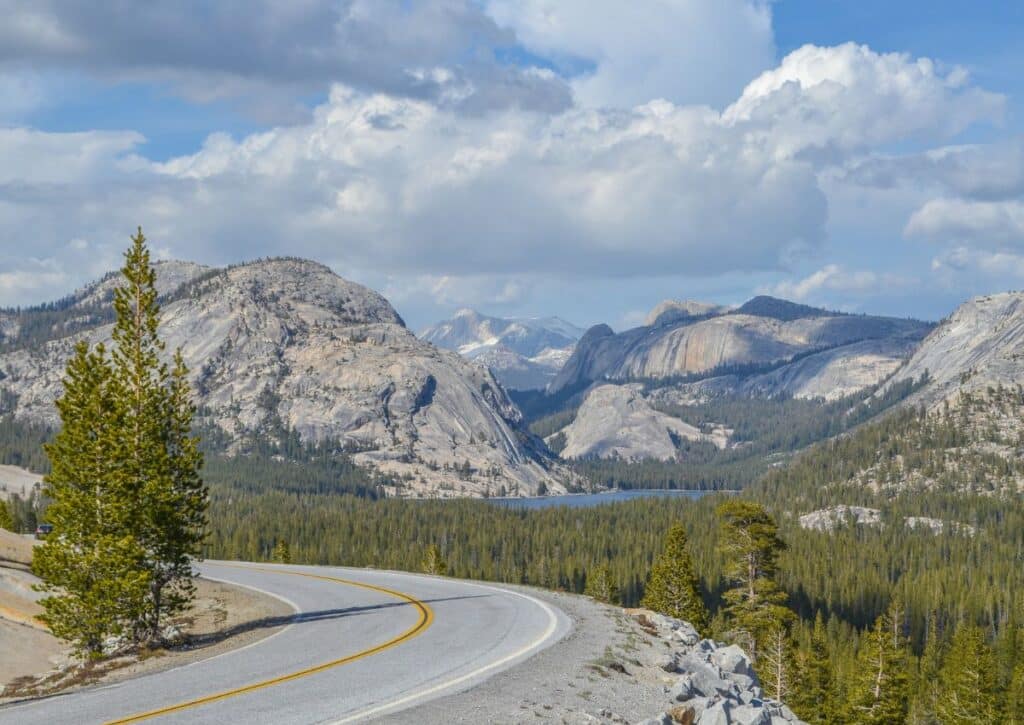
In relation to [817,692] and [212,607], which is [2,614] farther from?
[817,692]

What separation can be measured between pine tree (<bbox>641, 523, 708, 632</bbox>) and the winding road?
39.2m

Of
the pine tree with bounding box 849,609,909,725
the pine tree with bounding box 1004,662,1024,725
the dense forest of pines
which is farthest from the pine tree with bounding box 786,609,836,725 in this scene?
the pine tree with bounding box 1004,662,1024,725

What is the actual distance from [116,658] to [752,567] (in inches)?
1654

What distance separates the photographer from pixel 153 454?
110 feet

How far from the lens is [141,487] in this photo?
107ft

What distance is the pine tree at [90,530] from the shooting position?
31188 millimetres

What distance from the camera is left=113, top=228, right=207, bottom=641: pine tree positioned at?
32625 mm

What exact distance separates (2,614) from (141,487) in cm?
2242

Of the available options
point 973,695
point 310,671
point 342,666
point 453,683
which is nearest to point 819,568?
point 973,695

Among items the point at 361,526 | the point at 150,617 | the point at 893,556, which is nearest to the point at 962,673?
the point at 150,617

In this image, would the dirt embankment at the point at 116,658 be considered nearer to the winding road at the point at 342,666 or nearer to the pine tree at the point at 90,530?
the winding road at the point at 342,666

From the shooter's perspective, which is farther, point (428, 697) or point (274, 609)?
point (274, 609)

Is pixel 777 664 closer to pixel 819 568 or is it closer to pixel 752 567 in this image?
pixel 752 567

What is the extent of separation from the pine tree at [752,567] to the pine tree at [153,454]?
116 feet
